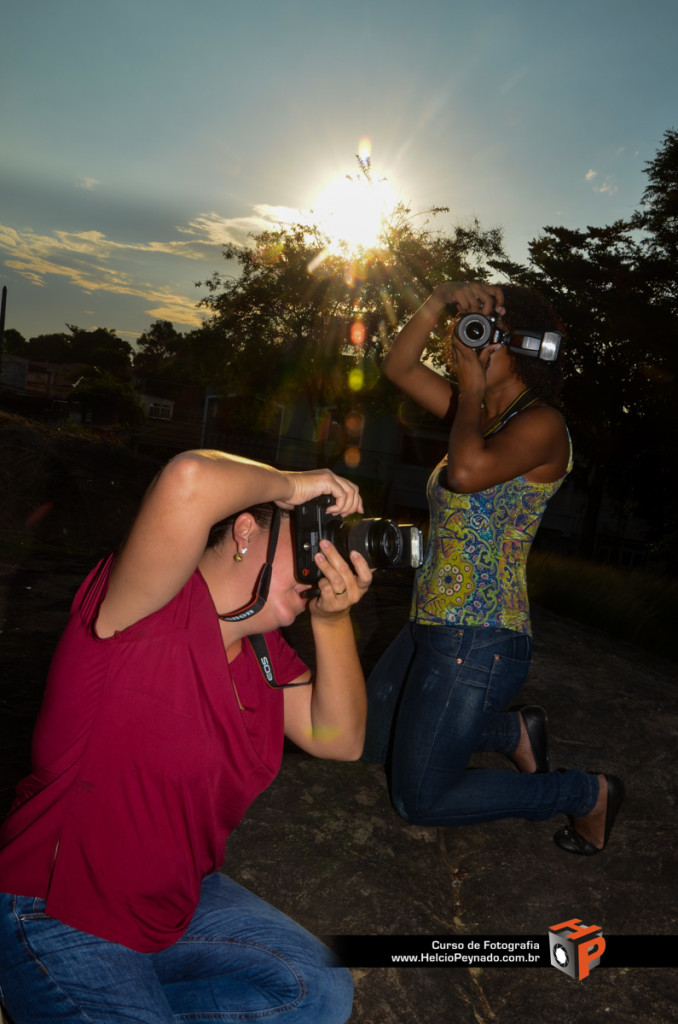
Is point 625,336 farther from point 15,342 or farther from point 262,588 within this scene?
point 15,342

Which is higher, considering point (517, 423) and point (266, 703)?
point (517, 423)

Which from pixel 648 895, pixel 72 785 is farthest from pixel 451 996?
pixel 72 785

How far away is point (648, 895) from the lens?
288 cm

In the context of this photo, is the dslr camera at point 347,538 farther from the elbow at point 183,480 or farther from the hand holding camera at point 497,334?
the hand holding camera at point 497,334

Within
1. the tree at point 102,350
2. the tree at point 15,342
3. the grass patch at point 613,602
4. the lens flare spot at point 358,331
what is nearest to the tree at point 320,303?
the lens flare spot at point 358,331

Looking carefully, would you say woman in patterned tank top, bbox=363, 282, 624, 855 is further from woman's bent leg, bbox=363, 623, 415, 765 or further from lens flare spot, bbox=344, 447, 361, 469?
lens flare spot, bbox=344, 447, 361, 469

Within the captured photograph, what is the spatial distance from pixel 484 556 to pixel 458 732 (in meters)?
0.63

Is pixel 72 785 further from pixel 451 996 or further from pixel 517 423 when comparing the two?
pixel 517 423

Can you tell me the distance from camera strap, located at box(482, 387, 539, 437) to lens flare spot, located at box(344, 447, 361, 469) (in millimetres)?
27816

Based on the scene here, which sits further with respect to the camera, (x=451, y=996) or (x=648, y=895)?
(x=648, y=895)

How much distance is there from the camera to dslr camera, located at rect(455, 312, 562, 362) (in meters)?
2.71

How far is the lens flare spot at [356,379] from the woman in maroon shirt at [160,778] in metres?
23.2

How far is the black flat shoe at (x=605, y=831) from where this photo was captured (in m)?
2.97

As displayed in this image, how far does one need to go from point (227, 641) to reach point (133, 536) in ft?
1.62
